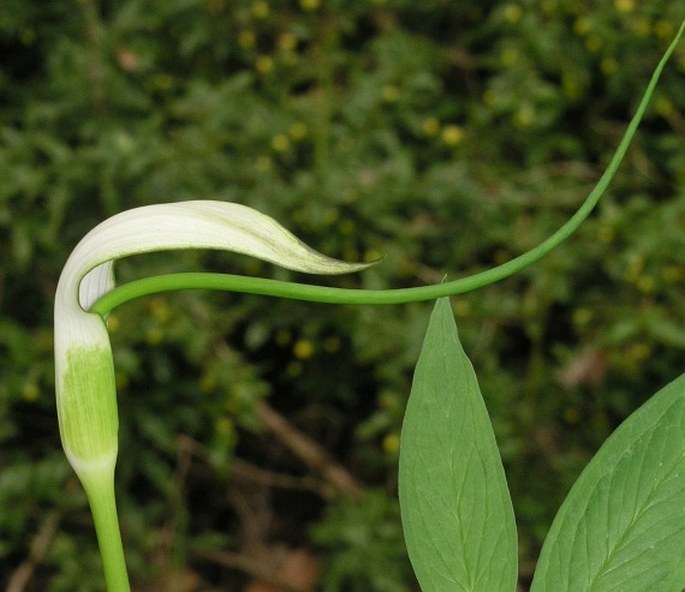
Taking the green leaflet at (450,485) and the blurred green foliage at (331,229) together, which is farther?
the blurred green foliage at (331,229)

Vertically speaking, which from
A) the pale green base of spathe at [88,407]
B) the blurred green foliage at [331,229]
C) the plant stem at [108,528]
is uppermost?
the blurred green foliage at [331,229]

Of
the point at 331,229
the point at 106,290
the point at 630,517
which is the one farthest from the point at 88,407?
the point at 331,229

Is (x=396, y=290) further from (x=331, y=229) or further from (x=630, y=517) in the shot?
(x=331, y=229)

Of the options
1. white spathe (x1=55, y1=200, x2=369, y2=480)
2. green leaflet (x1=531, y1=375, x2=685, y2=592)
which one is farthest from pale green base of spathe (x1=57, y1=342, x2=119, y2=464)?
green leaflet (x1=531, y1=375, x2=685, y2=592)

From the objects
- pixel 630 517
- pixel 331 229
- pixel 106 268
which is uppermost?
pixel 331 229

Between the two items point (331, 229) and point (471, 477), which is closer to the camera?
point (471, 477)

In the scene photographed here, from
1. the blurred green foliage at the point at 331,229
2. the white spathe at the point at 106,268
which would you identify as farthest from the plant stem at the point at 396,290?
the blurred green foliage at the point at 331,229

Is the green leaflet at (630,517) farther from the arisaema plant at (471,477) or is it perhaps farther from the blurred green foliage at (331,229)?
the blurred green foliage at (331,229)
